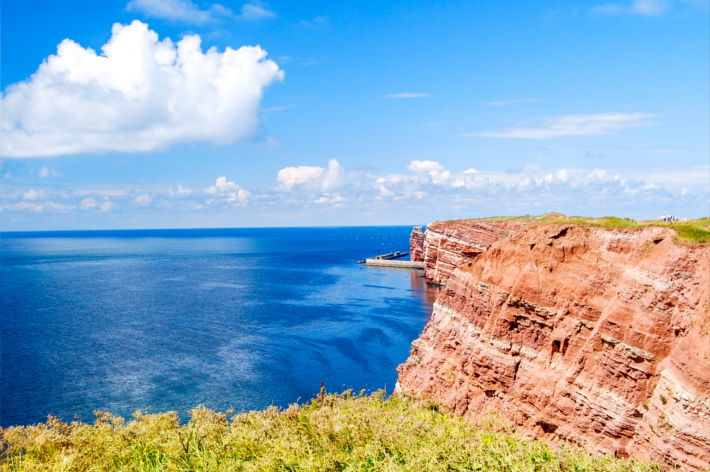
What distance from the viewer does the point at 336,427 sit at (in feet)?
99.0

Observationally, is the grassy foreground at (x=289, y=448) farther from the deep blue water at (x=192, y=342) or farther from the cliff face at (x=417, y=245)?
the cliff face at (x=417, y=245)

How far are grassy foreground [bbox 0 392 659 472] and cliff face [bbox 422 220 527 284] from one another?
84775 millimetres

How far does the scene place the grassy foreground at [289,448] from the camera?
2647 cm

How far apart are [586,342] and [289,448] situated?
23563mm

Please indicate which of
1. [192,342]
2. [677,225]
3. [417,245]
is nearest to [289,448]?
[677,225]

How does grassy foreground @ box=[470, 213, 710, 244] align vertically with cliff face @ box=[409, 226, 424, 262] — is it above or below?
above

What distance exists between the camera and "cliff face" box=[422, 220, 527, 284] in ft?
387

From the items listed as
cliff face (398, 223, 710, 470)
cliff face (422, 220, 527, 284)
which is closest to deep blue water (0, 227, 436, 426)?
cliff face (422, 220, 527, 284)

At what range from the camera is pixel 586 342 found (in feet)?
114

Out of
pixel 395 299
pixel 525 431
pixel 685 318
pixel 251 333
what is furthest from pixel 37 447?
pixel 395 299

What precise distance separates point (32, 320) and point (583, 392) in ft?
356

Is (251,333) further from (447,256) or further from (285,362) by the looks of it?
(447,256)

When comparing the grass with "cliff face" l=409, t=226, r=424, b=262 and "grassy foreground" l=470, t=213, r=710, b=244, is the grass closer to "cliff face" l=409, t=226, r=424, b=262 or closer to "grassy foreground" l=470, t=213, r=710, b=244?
"grassy foreground" l=470, t=213, r=710, b=244

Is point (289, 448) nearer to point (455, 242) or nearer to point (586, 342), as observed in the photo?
point (586, 342)
